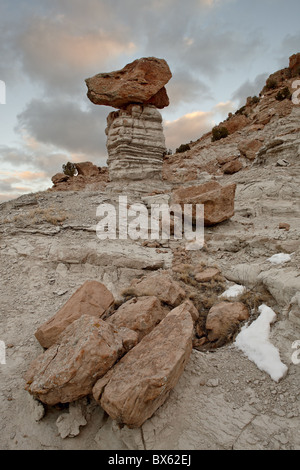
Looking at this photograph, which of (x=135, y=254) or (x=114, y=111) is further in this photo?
(x=114, y=111)

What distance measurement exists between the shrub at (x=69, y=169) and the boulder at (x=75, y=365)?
2725cm

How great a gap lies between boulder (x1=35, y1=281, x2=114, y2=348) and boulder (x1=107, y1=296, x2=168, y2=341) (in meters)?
0.37

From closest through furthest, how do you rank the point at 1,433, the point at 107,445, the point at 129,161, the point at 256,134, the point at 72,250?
1. the point at 107,445
2. the point at 1,433
3. the point at 72,250
4. the point at 129,161
5. the point at 256,134

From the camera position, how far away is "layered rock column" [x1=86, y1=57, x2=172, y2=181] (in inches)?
568

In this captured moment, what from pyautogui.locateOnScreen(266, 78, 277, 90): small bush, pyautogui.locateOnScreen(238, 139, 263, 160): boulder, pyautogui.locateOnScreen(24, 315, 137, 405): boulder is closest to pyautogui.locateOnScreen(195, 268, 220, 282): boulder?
pyautogui.locateOnScreen(24, 315, 137, 405): boulder

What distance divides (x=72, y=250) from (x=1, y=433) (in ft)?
15.2

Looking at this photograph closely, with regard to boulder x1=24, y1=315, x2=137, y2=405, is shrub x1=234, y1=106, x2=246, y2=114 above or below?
above

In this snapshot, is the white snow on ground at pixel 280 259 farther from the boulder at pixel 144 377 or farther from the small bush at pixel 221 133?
the small bush at pixel 221 133

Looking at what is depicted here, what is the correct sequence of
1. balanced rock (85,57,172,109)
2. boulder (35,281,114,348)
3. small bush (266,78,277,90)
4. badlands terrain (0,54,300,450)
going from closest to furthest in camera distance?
badlands terrain (0,54,300,450) < boulder (35,281,114,348) < balanced rock (85,57,172,109) < small bush (266,78,277,90)

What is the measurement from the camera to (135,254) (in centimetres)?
754

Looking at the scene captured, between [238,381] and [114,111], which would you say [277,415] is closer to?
[238,381]

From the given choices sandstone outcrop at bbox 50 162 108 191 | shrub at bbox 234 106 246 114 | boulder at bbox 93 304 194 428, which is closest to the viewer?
boulder at bbox 93 304 194 428

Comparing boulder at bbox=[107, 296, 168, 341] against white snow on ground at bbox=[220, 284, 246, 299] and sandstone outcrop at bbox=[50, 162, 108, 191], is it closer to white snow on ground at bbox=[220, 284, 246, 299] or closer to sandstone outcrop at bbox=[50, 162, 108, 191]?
white snow on ground at bbox=[220, 284, 246, 299]

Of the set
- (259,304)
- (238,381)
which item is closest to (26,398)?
(238,381)
